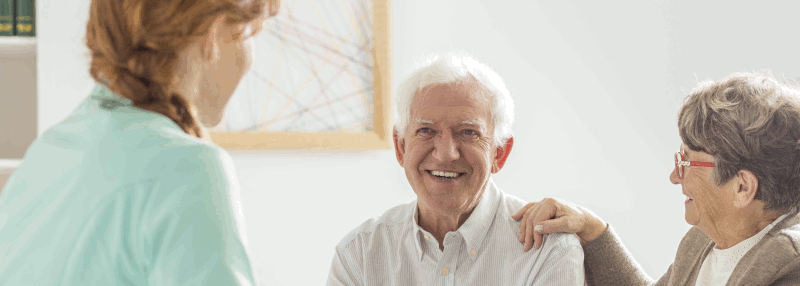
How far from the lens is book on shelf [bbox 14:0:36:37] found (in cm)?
223

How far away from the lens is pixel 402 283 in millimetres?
1716

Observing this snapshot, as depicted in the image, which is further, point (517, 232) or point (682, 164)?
point (517, 232)

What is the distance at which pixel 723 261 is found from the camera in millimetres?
1517

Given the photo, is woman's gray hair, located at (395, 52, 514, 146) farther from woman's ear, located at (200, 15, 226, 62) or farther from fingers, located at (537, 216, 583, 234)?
woman's ear, located at (200, 15, 226, 62)

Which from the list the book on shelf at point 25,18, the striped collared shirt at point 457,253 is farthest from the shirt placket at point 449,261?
the book on shelf at point 25,18

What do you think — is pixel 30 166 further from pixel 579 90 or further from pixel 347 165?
pixel 579 90

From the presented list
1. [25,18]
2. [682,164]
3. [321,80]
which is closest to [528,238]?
[682,164]

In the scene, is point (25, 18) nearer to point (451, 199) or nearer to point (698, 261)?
point (451, 199)

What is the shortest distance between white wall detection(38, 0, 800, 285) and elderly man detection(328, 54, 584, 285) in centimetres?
82

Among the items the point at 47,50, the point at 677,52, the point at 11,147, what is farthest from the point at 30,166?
the point at 677,52

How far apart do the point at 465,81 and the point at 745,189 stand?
0.72 metres

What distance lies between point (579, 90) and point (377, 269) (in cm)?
154

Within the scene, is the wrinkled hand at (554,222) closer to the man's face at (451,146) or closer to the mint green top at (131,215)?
the man's face at (451,146)

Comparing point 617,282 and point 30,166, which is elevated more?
point 30,166
